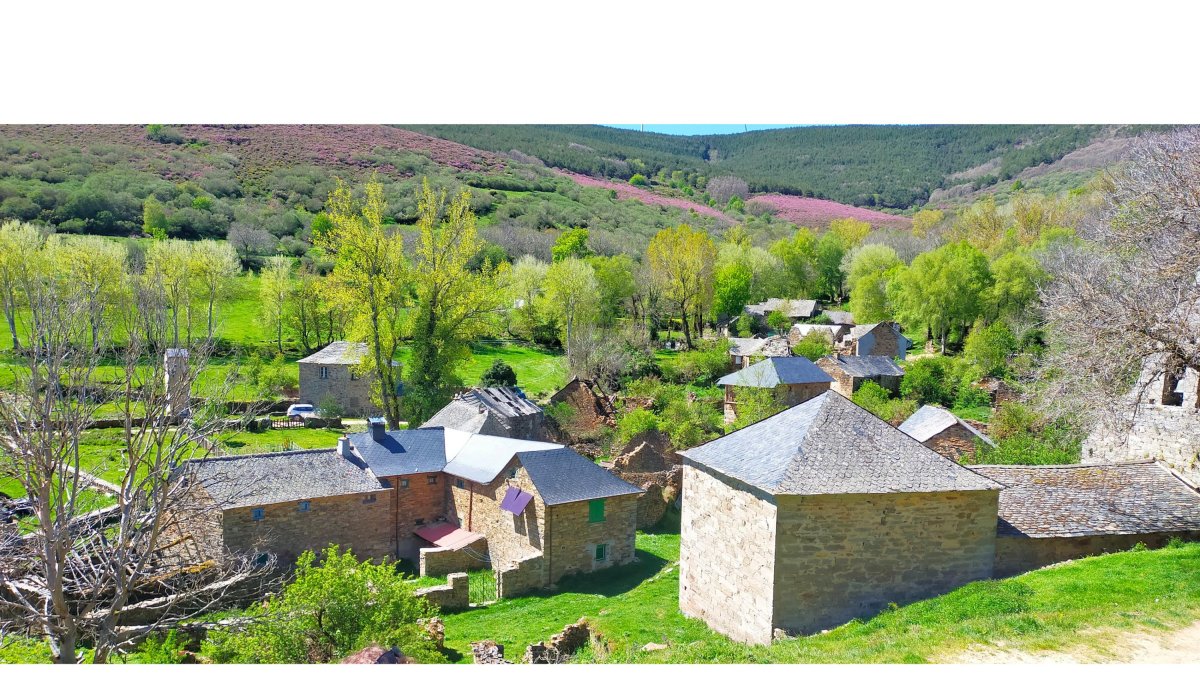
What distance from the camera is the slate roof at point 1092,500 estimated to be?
14.3 metres

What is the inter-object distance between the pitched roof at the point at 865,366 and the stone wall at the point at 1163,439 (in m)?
22.9

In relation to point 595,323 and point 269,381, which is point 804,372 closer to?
point 595,323

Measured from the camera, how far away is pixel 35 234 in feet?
146

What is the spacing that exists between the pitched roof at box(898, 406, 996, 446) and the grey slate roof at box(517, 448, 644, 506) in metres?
11.6

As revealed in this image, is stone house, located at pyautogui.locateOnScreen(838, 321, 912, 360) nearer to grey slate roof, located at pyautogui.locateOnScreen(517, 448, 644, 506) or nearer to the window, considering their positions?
grey slate roof, located at pyautogui.locateOnScreen(517, 448, 644, 506)

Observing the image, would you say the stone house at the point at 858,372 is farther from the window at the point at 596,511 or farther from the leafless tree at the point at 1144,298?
the leafless tree at the point at 1144,298

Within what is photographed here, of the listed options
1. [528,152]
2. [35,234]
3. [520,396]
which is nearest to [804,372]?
[520,396]

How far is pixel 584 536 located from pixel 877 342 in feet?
112

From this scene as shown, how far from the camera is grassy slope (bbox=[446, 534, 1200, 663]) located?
34.9ft

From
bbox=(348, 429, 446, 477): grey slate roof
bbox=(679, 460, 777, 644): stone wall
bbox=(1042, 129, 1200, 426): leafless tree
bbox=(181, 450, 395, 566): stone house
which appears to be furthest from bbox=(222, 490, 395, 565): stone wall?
bbox=(1042, 129, 1200, 426): leafless tree

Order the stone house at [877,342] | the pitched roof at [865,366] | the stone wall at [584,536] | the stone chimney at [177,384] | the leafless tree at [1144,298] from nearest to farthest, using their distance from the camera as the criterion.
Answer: the stone chimney at [177,384], the leafless tree at [1144,298], the stone wall at [584,536], the pitched roof at [865,366], the stone house at [877,342]

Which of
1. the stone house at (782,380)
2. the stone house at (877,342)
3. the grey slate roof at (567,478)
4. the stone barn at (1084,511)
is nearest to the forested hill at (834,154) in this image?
the stone house at (877,342)

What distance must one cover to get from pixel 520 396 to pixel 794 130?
497 feet

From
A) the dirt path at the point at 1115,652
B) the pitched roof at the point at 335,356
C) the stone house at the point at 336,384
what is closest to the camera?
the dirt path at the point at 1115,652
